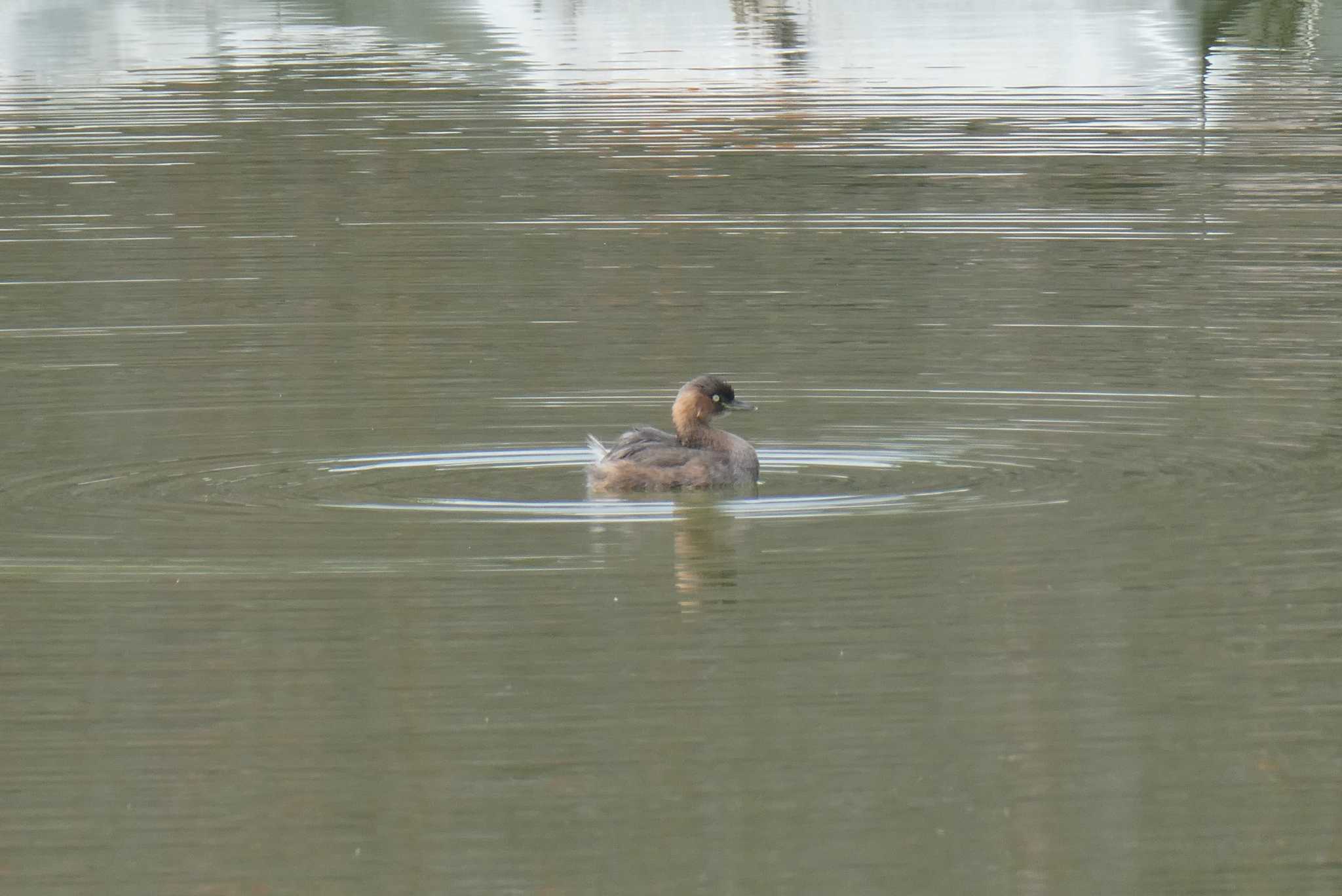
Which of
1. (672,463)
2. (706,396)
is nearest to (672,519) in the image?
(672,463)

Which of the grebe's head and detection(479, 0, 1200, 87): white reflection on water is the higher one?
the grebe's head

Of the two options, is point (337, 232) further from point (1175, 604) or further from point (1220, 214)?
point (1175, 604)

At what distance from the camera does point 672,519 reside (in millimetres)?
12297

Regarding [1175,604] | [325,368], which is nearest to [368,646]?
[1175,604]

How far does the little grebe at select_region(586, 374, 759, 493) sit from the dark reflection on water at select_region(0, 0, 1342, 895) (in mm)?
206

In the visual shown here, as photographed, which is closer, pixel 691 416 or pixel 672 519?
pixel 672 519

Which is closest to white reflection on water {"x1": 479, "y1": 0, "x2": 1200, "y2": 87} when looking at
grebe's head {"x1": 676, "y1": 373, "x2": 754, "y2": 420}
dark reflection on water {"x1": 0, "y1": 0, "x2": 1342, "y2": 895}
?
dark reflection on water {"x1": 0, "y1": 0, "x2": 1342, "y2": 895}

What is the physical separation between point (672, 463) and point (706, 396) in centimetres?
53

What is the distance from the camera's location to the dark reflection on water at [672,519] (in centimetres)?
804

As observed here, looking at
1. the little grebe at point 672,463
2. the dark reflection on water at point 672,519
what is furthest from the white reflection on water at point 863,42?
the little grebe at point 672,463

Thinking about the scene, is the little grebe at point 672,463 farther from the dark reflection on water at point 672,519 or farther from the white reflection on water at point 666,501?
the dark reflection on water at point 672,519

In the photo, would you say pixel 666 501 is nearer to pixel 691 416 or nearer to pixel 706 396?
pixel 691 416

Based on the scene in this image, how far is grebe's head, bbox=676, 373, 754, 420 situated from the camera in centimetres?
1315

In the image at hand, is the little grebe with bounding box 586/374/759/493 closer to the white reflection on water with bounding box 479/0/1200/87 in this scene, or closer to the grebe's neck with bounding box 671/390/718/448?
the grebe's neck with bounding box 671/390/718/448
